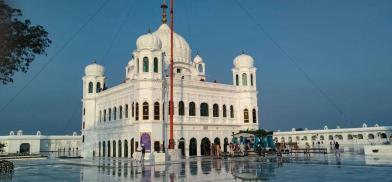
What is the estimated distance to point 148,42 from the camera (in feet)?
125

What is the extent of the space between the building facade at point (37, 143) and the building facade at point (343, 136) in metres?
47.1

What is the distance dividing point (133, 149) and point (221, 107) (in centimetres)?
1204

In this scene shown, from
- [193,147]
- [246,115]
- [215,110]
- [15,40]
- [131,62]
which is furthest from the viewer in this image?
[131,62]

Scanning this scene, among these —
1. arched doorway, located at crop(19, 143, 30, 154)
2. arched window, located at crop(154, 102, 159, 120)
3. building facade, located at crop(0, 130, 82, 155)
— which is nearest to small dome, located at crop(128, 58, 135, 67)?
arched window, located at crop(154, 102, 159, 120)

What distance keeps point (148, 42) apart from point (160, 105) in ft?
22.9

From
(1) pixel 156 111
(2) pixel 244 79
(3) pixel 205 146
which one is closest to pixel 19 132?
(3) pixel 205 146

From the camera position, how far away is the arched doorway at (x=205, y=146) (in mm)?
41281

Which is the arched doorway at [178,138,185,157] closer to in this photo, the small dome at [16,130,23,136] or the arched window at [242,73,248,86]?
the arched window at [242,73,248,86]

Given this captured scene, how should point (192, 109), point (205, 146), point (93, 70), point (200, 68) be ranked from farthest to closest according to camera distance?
point (200, 68)
point (93, 70)
point (205, 146)
point (192, 109)

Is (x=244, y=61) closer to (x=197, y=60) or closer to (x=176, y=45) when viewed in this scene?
(x=176, y=45)

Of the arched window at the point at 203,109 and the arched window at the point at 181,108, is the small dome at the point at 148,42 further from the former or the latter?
the arched window at the point at 203,109

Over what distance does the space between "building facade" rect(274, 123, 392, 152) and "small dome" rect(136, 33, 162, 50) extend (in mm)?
35215

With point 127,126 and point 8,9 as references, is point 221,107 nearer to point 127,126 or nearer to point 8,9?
point 127,126

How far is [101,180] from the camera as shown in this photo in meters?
14.7
